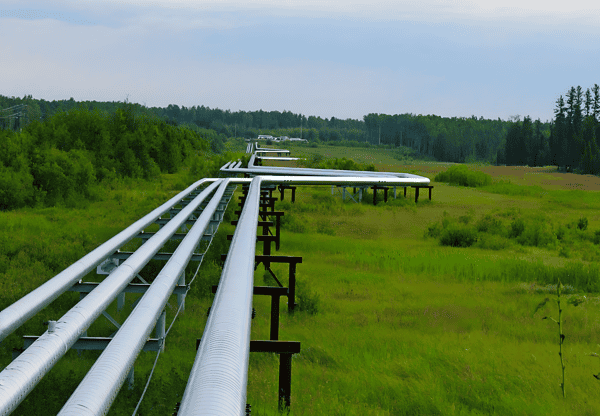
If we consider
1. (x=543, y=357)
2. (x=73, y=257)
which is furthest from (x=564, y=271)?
(x=73, y=257)

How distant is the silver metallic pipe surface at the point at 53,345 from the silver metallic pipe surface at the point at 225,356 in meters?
0.80

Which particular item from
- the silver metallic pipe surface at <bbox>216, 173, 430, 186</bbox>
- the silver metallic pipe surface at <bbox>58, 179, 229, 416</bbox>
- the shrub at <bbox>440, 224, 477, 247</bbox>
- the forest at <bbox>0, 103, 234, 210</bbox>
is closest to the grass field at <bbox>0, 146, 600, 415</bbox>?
the shrub at <bbox>440, 224, 477, 247</bbox>

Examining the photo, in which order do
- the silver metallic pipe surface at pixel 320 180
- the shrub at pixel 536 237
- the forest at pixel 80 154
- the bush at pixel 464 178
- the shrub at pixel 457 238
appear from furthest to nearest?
the bush at pixel 464 178 < the forest at pixel 80 154 < the silver metallic pipe surface at pixel 320 180 < the shrub at pixel 536 237 < the shrub at pixel 457 238

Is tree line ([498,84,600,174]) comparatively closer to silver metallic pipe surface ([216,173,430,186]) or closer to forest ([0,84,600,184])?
forest ([0,84,600,184])

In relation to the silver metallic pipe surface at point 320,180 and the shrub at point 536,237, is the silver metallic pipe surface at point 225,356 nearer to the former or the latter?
the silver metallic pipe surface at point 320,180

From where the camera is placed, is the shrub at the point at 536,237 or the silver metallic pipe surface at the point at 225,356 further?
the shrub at the point at 536,237

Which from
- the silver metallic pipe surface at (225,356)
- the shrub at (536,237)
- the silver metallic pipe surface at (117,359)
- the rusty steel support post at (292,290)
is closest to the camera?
the silver metallic pipe surface at (225,356)

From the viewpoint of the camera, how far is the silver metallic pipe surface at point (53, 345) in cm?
246

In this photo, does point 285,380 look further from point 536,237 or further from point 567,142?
point 567,142

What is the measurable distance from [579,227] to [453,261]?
10471 mm

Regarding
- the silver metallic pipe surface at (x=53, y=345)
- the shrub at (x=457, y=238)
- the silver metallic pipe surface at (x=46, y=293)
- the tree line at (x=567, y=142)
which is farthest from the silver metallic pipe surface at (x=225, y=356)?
the tree line at (x=567, y=142)

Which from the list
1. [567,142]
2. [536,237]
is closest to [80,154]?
[536,237]

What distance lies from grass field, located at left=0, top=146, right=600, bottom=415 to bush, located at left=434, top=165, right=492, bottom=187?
3116 centimetres

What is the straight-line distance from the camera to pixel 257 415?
16.1 feet
